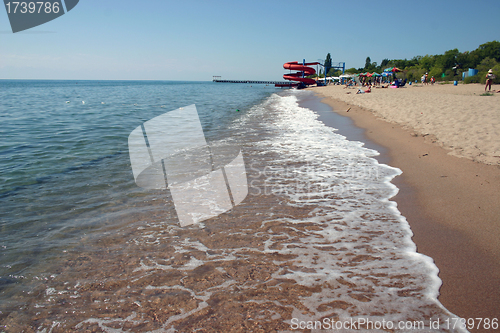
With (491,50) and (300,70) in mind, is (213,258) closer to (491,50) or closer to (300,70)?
(300,70)

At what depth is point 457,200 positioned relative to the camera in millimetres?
4340

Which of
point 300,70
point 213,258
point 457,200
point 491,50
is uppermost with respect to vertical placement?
point 491,50

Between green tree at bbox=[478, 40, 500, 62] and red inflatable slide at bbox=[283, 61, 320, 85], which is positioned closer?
green tree at bbox=[478, 40, 500, 62]

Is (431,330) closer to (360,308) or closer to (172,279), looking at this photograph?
(360,308)

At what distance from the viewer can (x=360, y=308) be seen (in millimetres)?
2387

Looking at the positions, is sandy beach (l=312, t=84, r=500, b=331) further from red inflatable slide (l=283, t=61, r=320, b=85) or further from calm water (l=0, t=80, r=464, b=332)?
red inflatable slide (l=283, t=61, r=320, b=85)

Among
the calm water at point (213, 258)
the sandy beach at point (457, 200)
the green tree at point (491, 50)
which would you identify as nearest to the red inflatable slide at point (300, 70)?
the green tree at point (491, 50)

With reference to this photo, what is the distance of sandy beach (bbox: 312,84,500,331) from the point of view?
102 inches

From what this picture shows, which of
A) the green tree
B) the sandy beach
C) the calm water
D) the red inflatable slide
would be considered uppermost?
the green tree

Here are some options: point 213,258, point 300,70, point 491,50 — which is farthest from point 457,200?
point 491,50

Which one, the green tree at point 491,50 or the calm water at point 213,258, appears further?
the green tree at point 491,50

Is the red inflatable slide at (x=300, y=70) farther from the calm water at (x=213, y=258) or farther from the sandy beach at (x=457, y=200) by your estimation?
the calm water at (x=213, y=258)

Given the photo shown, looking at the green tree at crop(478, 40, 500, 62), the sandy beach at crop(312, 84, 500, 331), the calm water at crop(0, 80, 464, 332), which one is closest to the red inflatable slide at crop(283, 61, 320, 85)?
the green tree at crop(478, 40, 500, 62)

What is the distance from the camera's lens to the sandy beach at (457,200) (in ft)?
8.50
